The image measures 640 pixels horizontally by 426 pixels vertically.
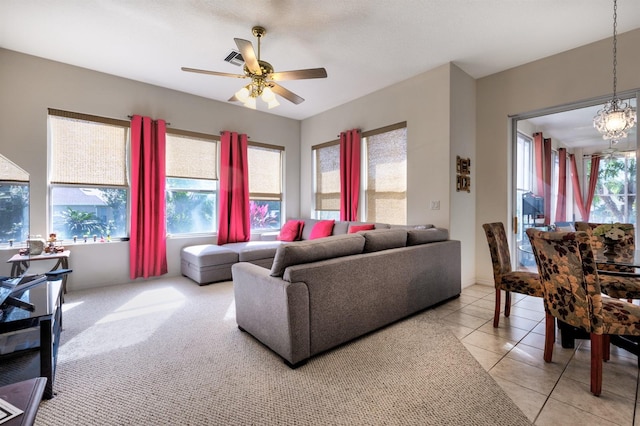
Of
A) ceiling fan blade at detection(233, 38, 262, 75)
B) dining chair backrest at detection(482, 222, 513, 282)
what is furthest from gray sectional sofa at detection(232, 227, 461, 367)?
ceiling fan blade at detection(233, 38, 262, 75)

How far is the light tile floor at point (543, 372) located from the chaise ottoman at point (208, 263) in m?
3.02

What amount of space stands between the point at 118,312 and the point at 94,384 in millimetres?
1447

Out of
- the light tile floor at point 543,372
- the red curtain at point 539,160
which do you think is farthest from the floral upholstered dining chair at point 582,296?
the red curtain at point 539,160

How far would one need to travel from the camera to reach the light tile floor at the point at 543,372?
1625 millimetres

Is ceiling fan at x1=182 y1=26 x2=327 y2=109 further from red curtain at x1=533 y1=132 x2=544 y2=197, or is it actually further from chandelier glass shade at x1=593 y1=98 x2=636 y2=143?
red curtain at x1=533 y1=132 x2=544 y2=197

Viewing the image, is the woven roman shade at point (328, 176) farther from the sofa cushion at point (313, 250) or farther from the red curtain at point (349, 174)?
the sofa cushion at point (313, 250)

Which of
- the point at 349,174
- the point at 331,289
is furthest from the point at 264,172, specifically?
→ the point at 331,289

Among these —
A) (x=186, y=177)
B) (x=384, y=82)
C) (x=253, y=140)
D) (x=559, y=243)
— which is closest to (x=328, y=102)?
(x=384, y=82)

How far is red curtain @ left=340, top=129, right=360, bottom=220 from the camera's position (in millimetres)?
5023

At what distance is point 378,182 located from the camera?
16.0 feet

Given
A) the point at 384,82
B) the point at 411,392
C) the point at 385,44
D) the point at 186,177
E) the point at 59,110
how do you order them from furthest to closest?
1. the point at 186,177
2. the point at 384,82
3. the point at 59,110
4. the point at 385,44
5. the point at 411,392

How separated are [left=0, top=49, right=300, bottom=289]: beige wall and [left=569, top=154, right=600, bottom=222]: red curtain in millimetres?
5401

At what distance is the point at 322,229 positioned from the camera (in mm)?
4934

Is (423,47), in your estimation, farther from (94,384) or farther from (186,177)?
(94,384)
